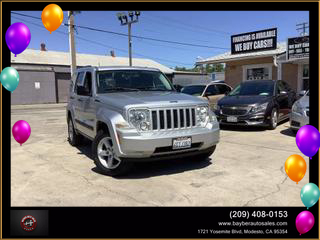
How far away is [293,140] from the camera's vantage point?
7324mm

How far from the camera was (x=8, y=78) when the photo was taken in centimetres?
387

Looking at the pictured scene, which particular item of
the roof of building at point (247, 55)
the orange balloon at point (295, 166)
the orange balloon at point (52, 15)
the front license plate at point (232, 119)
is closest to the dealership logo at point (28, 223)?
the orange balloon at point (52, 15)

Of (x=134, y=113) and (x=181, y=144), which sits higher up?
(x=134, y=113)

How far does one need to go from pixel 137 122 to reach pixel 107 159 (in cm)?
101

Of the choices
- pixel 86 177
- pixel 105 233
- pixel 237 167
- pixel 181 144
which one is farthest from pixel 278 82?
pixel 105 233

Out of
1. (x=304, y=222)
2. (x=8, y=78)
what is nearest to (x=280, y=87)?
(x=304, y=222)

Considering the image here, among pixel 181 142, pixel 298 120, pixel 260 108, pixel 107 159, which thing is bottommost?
pixel 107 159

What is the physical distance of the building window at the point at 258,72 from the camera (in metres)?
15.7

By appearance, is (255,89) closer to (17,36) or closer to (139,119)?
(139,119)

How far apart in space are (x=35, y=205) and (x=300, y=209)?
3298 millimetres

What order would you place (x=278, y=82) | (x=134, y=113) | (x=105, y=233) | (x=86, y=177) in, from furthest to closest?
(x=278, y=82) < (x=86, y=177) < (x=134, y=113) < (x=105, y=233)

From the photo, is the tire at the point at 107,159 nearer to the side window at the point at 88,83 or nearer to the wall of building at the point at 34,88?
the side window at the point at 88,83

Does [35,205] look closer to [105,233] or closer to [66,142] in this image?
[105,233]

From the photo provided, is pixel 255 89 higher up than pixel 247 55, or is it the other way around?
pixel 247 55
